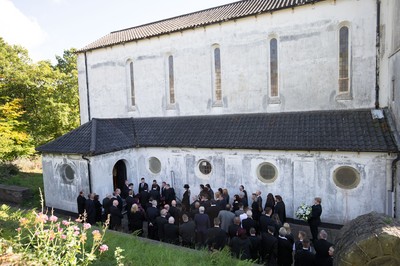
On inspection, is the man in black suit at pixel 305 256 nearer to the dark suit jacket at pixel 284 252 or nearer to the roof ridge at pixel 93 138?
→ the dark suit jacket at pixel 284 252

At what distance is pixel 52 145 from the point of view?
49.9 feet

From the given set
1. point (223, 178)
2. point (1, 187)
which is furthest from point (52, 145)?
point (223, 178)

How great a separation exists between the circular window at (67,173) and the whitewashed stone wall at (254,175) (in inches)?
10.9

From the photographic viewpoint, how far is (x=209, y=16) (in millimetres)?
17797

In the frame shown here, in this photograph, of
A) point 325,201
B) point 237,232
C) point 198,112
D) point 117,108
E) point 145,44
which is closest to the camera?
point 237,232

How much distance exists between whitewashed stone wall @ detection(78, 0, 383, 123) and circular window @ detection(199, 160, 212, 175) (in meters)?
3.02

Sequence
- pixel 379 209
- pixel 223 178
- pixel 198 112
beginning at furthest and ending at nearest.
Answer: pixel 198 112 → pixel 223 178 → pixel 379 209

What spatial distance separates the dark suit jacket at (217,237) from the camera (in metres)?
8.84

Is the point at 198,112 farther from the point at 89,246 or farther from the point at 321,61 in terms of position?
the point at 89,246

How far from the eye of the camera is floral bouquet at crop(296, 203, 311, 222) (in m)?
11.8

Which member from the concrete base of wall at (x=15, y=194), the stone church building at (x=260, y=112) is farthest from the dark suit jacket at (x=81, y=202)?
the concrete base of wall at (x=15, y=194)

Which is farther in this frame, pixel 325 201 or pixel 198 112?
pixel 198 112

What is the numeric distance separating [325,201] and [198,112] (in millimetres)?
8051

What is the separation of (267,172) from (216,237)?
5.39 meters
